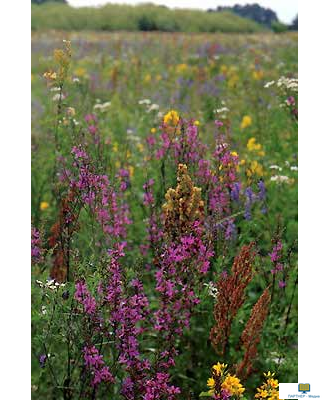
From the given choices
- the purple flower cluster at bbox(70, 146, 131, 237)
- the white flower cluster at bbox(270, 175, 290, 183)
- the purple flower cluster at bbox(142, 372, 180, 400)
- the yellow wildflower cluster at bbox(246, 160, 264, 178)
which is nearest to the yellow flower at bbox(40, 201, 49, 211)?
the yellow wildflower cluster at bbox(246, 160, 264, 178)

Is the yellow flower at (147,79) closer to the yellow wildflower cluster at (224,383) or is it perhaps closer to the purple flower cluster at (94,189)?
the purple flower cluster at (94,189)

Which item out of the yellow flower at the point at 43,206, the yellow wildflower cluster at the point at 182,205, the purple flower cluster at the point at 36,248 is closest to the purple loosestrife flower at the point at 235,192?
the yellow wildflower cluster at the point at 182,205

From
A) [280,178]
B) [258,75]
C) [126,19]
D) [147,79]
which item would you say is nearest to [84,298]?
[280,178]

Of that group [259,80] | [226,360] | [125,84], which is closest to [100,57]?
[125,84]

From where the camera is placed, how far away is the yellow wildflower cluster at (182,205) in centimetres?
216

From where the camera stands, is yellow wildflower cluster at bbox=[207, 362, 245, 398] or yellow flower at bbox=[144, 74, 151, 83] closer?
yellow wildflower cluster at bbox=[207, 362, 245, 398]

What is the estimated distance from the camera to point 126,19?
21.3 metres

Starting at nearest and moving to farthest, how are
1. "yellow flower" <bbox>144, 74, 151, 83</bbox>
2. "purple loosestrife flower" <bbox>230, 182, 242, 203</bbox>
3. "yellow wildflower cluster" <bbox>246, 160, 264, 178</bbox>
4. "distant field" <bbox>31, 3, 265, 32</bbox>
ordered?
"purple loosestrife flower" <bbox>230, 182, 242, 203</bbox>, "yellow wildflower cluster" <bbox>246, 160, 264, 178</bbox>, "yellow flower" <bbox>144, 74, 151, 83</bbox>, "distant field" <bbox>31, 3, 265, 32</bbox>

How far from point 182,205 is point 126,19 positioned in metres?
20.1

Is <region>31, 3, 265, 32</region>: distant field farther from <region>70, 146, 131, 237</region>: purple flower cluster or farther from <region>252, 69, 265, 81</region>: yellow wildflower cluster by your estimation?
<region>70, 146, 131, 237</region>: purple flower cluster

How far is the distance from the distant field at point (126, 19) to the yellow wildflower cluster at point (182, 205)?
14111 mm

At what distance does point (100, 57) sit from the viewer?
11328mm

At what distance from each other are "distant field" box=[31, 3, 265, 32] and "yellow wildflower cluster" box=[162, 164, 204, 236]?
46.3 ft

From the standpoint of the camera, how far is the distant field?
1756 cm
